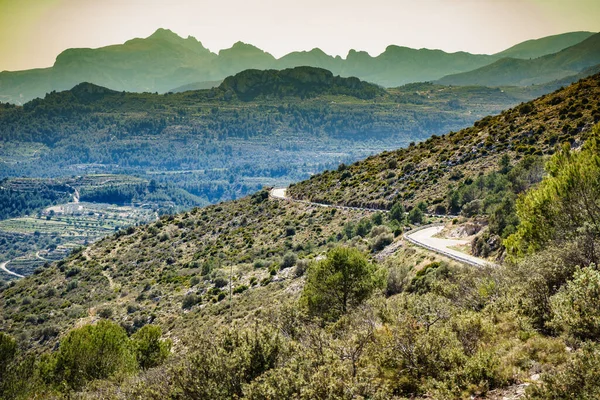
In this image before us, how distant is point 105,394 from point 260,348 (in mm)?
6576

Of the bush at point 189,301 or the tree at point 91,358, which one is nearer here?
the tree at point 91,358

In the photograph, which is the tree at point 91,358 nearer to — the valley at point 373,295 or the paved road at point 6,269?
the valley at point 373,295

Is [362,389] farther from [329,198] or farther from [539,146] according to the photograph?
[329,198]

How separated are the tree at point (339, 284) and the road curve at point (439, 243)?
572cm

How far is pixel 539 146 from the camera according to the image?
53.3 m

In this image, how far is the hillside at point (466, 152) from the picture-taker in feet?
179

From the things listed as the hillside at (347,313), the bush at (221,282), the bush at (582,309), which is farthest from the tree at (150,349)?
the bush at (582,309)

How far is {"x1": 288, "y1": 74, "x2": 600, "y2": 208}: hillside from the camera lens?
179ft

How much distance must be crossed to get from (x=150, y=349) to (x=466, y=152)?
162 ft

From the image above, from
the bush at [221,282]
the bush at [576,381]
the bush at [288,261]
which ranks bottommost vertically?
the bush at [221,282]

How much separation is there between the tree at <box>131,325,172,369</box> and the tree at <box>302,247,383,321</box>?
358 inches

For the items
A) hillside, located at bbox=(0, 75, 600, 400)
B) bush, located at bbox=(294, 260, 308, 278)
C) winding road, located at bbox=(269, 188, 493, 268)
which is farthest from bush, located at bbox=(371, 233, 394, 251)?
bush, located at bbox=(294, 260, 308, 278)

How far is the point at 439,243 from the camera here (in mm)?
35188

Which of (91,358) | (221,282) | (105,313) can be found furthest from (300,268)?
(91,358)
